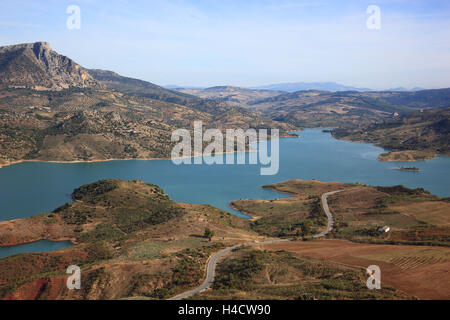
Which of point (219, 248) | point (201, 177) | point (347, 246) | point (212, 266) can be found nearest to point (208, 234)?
point (219, 248)

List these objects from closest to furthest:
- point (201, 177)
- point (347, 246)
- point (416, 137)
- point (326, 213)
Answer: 1. point (347, 246)
2. point (326, 213)
3. point (201, 177)
4. point (416, 137)

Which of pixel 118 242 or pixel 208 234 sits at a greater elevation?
pixel 208 234

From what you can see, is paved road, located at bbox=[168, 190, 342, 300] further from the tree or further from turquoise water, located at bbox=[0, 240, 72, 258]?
turquoise water, located at bbox=[0, 240, 72, 258]

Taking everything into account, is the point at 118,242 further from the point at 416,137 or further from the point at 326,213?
the point at 416,137

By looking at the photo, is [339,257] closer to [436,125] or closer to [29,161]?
[29,161]
